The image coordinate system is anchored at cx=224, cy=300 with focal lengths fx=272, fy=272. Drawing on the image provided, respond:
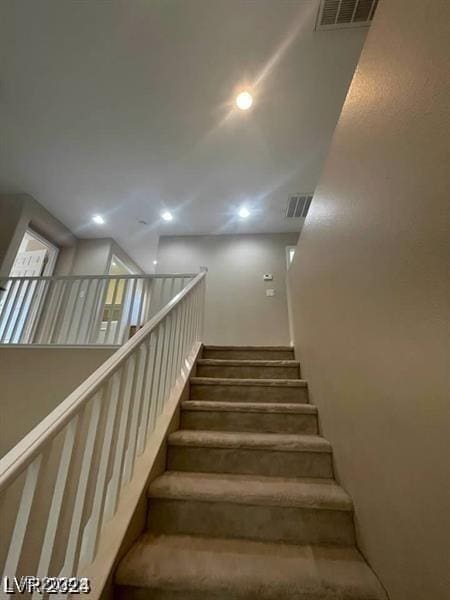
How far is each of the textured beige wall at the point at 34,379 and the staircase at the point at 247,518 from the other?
146 centimetres

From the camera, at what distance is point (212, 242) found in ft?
16.0

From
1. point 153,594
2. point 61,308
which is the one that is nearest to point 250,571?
point 153,594

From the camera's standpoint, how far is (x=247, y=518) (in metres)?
1.22

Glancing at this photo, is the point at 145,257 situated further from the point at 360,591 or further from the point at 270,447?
the point at 360,591

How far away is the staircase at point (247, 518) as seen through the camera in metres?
0.95

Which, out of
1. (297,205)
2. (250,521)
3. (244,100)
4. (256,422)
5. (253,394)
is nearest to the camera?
(250,521)

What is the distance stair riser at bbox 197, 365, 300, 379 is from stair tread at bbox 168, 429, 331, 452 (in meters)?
0.78

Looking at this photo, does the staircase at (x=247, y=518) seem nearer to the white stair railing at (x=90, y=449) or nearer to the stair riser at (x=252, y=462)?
the stair riser at (x=252, y=462)

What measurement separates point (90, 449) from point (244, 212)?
3.86 meters

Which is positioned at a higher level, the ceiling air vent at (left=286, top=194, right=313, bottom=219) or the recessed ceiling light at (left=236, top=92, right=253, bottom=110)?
the ceiling air vent at (left=286, top=194, right=313, bottom=219)

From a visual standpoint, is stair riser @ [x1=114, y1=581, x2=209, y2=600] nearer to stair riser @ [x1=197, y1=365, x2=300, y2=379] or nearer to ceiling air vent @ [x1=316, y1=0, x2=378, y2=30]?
stair riser @ [x1=197, y1=365, x2=300, y2=379]

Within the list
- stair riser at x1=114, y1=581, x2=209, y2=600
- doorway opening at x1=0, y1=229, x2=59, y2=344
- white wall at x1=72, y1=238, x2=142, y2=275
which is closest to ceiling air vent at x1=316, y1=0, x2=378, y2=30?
stair riser at x1=114, y1=581, x2=209, y2=600

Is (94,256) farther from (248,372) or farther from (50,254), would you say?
(248,372)

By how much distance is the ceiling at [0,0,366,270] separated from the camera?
199 cm
